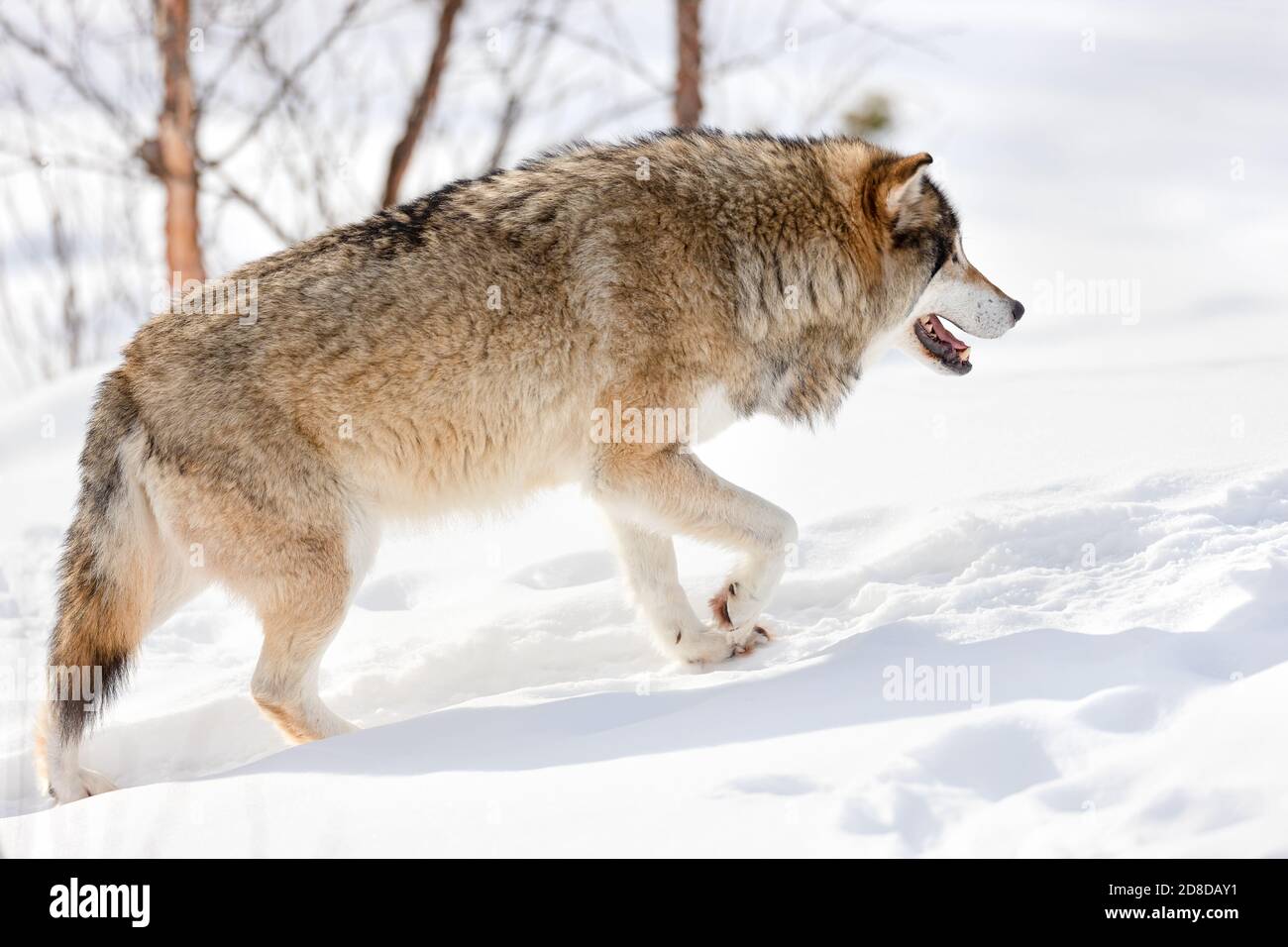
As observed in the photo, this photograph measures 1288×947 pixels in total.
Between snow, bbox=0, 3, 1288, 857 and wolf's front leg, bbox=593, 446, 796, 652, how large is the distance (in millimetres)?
295

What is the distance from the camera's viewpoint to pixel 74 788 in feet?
13.5

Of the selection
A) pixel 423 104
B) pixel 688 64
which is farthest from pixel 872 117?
pixel 423 104

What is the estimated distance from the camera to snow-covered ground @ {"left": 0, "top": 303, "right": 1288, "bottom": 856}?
115 inches

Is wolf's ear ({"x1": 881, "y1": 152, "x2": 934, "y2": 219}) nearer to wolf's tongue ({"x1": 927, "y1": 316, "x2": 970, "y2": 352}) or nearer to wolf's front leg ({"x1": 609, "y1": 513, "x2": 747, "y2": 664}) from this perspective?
wolf's tongue ({"x1": 927, "y1": 316, "x2": 970, "y2": 352})

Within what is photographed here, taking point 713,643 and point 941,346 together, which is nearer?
point 713,643

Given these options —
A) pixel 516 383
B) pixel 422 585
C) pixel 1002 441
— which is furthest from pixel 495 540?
pixel 1002 441

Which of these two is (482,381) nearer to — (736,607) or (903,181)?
(736,607)

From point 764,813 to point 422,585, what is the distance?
3021 mm

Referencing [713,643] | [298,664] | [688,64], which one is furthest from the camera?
[688,64]

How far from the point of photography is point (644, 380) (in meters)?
4.34

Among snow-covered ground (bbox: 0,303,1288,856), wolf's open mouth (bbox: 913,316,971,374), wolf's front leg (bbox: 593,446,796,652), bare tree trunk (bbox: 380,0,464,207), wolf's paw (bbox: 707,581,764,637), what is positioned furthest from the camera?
bare tree trunk (bbox: 380,0,464,207)

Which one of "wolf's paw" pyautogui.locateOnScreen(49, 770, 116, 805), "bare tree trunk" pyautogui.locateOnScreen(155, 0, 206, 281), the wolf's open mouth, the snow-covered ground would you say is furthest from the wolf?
"bare tree trunk" pyautogui.locateOnScreen(155, 0, 206, 281)

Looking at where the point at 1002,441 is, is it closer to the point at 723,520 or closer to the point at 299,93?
the point at 723,520

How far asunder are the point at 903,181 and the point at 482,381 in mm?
1660
